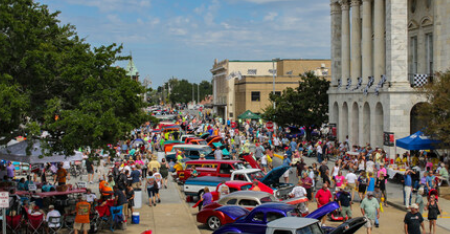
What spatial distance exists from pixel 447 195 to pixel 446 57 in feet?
42.8

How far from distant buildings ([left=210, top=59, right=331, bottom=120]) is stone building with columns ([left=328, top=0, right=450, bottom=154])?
2470 cm

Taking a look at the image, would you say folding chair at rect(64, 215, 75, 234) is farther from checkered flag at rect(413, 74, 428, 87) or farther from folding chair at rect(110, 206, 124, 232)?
checkered flag at rect(413, 74, 428, 87)

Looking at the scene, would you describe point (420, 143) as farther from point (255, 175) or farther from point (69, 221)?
point (69, 221)

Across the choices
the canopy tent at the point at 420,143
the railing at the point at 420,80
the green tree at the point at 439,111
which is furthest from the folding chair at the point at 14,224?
the railing at the point at 420,80

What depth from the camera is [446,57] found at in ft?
119

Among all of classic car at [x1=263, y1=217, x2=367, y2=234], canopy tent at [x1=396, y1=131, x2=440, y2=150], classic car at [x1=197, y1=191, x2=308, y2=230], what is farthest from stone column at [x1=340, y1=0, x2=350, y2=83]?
classic car at [x1=263, y1=217, x2=367, y2=234]

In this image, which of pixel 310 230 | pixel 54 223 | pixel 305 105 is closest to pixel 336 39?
pixel 305 105

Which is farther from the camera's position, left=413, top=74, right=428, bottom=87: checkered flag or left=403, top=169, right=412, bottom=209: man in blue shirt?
left=413, top=74, right=428, bottom=87: checkered flag

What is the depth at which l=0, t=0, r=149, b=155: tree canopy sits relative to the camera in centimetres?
1770

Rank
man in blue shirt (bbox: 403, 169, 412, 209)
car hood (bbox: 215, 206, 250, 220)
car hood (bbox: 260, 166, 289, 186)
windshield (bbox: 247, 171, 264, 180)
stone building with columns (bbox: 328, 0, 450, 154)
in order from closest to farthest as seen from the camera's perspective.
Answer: car hood (bbox: 215, 206, 250, 220) < man in blue shirt (bbox: 403, 169, 412, 209) < windshield (bbox: 247, 171, 264, 180) < car hood (bbox: 260, 166, 289, 186) < stone building with columns (bbox: 328, 0, 450, 154)

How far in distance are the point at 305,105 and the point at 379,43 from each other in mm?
10636

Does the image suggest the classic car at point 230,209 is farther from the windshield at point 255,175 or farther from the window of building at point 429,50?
the window of building at point 429,50

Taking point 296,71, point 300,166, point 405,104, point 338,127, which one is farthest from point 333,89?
point 296,71

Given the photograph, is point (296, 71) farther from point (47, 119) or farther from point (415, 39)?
point (47, 119)
